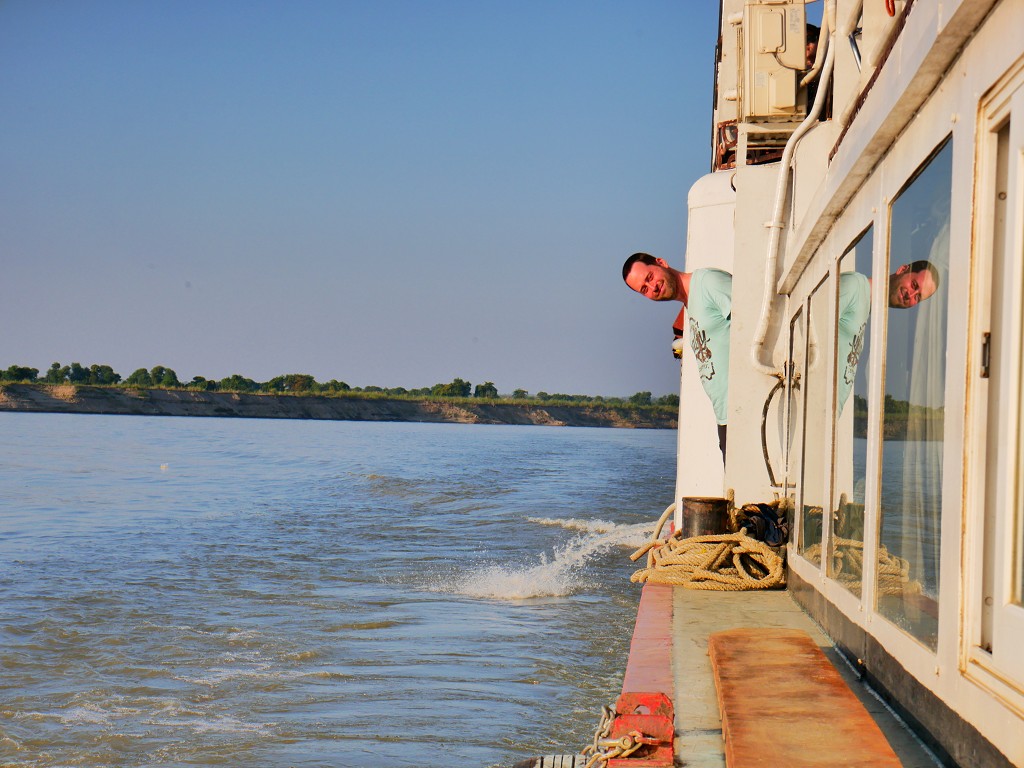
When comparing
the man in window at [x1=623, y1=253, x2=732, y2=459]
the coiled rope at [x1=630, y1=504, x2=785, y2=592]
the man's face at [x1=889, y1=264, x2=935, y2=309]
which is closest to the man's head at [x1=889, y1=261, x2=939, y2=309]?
the man's face at [x1=889, y1=264, x2=935, y2=309]

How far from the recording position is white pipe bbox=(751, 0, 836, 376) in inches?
228

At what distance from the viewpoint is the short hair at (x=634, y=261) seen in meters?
7.29

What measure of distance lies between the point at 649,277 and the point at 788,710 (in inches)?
189

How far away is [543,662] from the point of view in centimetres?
666

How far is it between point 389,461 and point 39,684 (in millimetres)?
30268

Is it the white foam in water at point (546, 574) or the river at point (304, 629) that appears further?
the white foam in water at point (546, 574)

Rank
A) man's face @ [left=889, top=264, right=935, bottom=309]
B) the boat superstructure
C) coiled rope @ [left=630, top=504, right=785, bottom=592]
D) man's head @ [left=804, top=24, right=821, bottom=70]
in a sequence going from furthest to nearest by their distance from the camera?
man's head @ [left=804, top=24, right=821, bottom=70]
coiled rope @ [left=630, top=504, right=785, bottom=592]
man's face @ [left=889, top=264, right=935, bottom=309]
the boat superstructure

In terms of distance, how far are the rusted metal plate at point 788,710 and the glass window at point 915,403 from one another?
11.3 inches

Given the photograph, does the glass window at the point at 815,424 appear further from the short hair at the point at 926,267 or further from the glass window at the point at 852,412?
the short hair at the point at 926,267

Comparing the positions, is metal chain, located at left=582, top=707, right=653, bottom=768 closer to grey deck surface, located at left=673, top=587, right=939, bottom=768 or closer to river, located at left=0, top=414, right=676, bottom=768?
grey deck surface, located at left=673, top=587, right=939, bottom=768

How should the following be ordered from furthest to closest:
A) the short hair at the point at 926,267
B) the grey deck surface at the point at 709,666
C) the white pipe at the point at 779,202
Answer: the white pipe at the point at 779,202 → the grey deck surface at the point at 709,666 → the short hair at the point at 926,267

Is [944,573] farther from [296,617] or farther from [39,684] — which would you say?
[296,617]

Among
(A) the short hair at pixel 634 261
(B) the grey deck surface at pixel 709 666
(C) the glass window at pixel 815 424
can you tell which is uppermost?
(A) the short hair at pixel 634 261

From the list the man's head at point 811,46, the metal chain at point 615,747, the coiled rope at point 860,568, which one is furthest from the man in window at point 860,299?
the man's head at point 811,46
